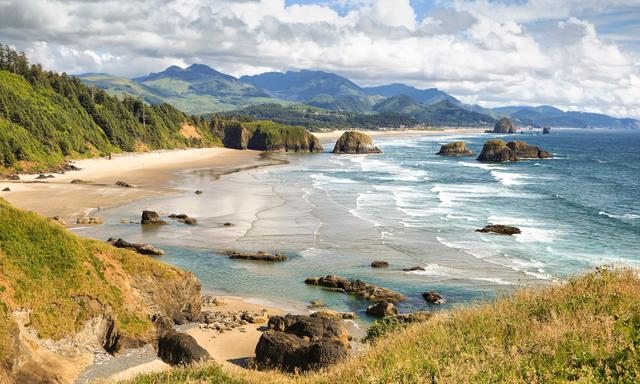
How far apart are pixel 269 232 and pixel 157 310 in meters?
24.9

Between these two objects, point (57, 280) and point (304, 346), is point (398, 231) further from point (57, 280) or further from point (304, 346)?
point (57, 280)

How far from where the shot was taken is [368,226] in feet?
177

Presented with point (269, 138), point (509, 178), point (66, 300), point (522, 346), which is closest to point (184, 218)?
point (66, 300)

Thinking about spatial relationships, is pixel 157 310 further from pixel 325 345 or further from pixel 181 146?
pixel 181 146

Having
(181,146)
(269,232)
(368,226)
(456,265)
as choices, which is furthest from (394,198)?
(181,146)

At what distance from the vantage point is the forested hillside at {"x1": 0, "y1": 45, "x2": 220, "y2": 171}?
315 ft

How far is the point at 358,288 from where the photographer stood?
34.6m

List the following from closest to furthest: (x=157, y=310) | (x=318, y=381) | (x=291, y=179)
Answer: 1. (x=318, y=381)
2. (x=157, y=310)
3. (x=291, y=179)

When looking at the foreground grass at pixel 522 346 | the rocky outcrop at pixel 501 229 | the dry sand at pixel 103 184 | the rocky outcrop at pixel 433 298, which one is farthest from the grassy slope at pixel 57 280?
the rocky outcrop at pixel 501 229

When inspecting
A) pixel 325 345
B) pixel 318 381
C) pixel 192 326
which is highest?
pixel 318 381

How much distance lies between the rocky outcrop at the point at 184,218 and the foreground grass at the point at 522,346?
41.0 m

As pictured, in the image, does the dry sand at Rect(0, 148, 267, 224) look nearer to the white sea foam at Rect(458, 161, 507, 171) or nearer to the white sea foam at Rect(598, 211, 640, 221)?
the white sea foam at Rect(458, 161, 507, 171)

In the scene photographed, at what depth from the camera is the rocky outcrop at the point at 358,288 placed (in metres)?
33.4

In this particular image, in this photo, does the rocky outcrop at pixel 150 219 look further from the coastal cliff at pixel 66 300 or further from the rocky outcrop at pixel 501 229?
the rocky outcrop at pixel 501 229
